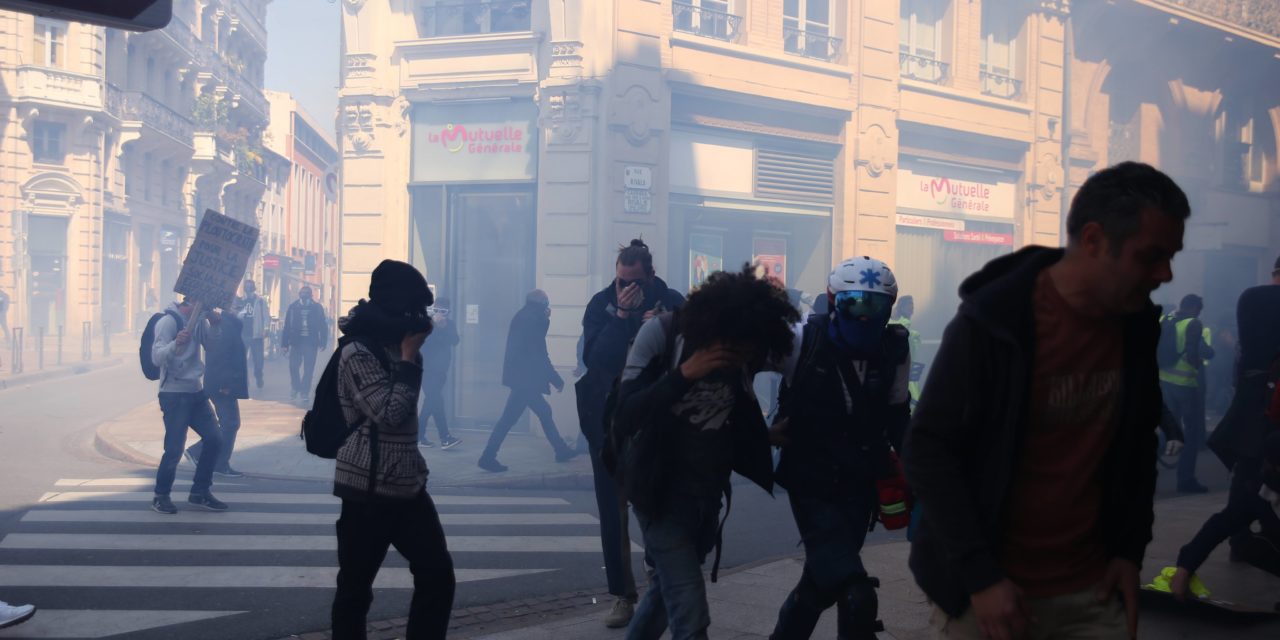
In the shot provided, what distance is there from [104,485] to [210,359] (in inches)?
56.5

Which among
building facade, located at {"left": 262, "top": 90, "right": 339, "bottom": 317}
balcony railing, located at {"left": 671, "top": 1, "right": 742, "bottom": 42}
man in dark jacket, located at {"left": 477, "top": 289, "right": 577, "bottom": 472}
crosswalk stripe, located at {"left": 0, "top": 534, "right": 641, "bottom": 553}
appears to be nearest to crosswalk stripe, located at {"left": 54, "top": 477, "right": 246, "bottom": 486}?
crosswalk stripe, located at {"left": 0, "top": 534, "right": 641, "bottom": 553}

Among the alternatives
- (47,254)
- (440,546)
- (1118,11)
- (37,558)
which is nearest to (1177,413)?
(440,546)

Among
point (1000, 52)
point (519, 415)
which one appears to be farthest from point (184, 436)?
point (1000, 52)

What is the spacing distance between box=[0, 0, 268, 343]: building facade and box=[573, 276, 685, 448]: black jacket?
2860 centimetres

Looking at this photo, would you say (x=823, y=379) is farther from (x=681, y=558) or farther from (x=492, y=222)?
(x=492, y=222)

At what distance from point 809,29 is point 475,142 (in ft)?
19.3

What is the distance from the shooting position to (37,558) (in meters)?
6.44

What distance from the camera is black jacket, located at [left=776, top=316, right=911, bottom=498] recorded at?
358cm

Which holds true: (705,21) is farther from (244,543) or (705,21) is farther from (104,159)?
(104,159)

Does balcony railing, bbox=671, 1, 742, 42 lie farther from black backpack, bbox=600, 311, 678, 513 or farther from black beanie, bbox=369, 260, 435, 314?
black backpack, bbox=600, 311, 678, 513

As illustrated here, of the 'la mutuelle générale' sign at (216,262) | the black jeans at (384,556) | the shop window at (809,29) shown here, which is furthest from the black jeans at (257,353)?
the black jeans at (384,556)

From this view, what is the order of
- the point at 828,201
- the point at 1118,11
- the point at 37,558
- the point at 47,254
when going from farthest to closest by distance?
1. the point at 47,254
2. the point at 1118,11
3. the point at 828,201
4. the point at 37,558

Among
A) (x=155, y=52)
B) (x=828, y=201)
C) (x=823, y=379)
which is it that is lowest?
(x=823, y=379)

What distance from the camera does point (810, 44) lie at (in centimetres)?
1639
